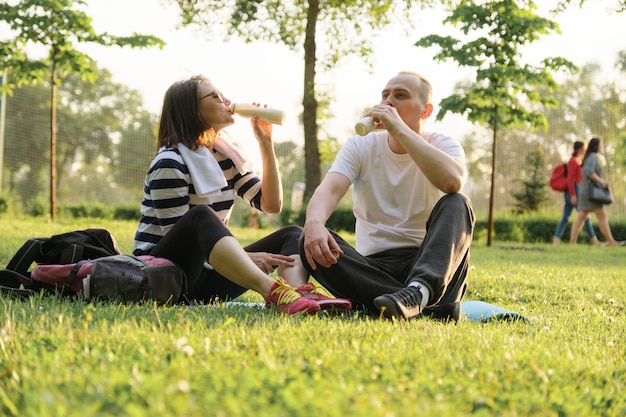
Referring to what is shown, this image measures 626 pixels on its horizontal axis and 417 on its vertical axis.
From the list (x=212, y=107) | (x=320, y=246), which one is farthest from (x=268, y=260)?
(x=212, y=107)

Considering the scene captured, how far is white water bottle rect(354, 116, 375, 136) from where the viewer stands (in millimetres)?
3467

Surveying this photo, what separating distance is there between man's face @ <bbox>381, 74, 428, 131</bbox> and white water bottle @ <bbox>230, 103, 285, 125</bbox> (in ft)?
1.78

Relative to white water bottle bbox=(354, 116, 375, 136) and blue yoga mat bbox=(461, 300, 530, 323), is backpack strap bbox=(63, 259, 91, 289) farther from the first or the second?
blue yoga mat bbox=(461, 300, 530, 323)

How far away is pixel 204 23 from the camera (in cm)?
1641

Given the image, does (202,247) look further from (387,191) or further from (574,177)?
(574,177)

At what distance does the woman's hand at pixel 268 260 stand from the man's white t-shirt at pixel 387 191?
0.46 meters

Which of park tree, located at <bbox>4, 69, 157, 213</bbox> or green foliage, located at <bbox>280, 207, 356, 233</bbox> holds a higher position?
park tree, located at <bbox>4, 69, 157, 213</bbox>

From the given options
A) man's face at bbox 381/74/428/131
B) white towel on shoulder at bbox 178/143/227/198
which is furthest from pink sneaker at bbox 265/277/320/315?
man's face at bbox 381/74/428/131

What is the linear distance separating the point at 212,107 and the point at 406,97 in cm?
100

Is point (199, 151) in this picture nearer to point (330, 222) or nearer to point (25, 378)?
point (25, 378)

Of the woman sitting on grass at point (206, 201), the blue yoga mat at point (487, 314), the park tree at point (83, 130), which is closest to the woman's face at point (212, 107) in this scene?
the woman sitting on grass at point (206, 201)

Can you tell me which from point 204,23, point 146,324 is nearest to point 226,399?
point 146,324

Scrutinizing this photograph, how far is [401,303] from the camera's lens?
9.78 ft

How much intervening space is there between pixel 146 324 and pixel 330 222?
13714 mm
